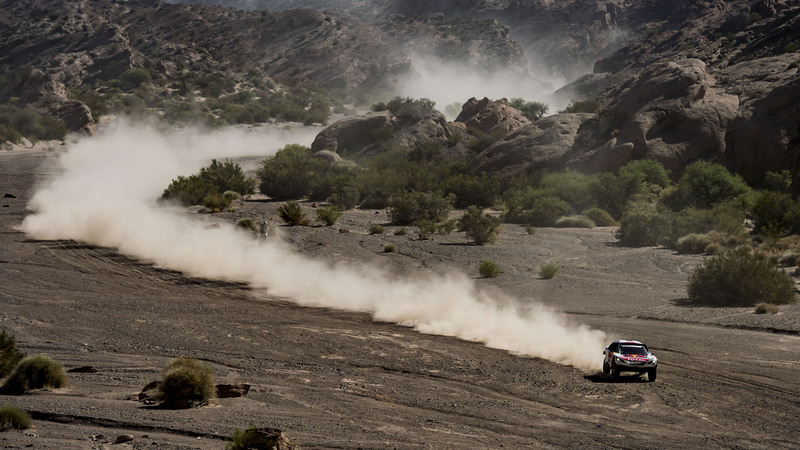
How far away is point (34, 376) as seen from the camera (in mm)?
13867

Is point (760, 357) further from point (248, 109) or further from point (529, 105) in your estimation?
point (248, 109)

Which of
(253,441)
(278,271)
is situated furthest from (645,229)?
(253,441)

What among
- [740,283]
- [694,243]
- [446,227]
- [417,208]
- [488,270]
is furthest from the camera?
[417,208]

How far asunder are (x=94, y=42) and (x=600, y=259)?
104 m

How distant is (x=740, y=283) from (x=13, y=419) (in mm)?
19898

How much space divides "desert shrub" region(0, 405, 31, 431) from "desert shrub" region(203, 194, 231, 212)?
30.9 m

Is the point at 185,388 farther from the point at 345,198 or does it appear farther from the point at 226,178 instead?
the point at 226,178

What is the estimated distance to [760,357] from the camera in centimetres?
1745

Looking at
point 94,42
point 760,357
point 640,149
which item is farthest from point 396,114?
point 94,42

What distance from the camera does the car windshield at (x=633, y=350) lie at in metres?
16.0

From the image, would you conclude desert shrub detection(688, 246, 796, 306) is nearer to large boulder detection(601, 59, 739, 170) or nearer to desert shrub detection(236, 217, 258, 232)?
desert shrub detection(236, 217, 258, 232)

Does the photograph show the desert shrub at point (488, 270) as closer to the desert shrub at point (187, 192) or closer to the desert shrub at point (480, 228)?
the desert shrub at point (480, 228)

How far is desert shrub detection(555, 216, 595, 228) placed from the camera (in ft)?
138

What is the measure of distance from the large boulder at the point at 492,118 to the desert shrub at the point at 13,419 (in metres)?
54.8
